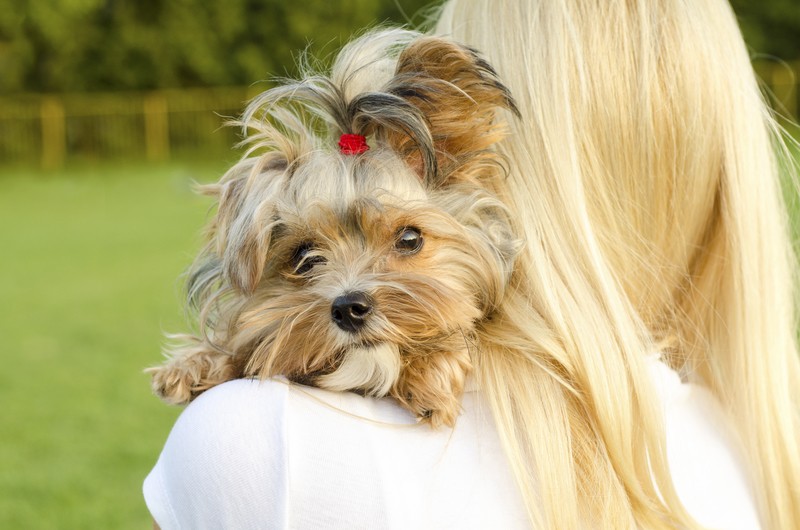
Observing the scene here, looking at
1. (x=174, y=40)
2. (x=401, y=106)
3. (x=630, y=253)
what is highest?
(x=401, y=106)

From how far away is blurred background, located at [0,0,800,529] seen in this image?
6664 mm

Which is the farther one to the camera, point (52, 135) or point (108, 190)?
point (52, 135)

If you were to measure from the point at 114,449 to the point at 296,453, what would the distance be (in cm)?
556

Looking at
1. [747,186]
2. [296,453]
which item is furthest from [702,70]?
[296,453]

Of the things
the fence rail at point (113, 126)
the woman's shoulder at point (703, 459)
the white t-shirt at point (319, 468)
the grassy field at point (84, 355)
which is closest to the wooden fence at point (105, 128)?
the fence rail at point (113, 126)

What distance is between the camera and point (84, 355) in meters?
9.25

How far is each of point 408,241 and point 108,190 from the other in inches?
885

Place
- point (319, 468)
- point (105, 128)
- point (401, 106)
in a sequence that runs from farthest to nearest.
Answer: point (105, 128) < point (401, 106) < point (319, 468)

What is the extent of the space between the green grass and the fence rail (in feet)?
30.3

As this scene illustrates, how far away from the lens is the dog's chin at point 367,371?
2.22 meters

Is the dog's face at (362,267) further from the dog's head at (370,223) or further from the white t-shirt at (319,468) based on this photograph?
the white t-shirt at (319,468)

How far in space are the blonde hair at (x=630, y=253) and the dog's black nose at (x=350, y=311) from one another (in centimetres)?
35

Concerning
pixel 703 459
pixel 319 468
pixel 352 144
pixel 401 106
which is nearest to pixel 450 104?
pixel 401 106

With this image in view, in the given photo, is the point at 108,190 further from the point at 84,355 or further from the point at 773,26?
the point at 773,26
